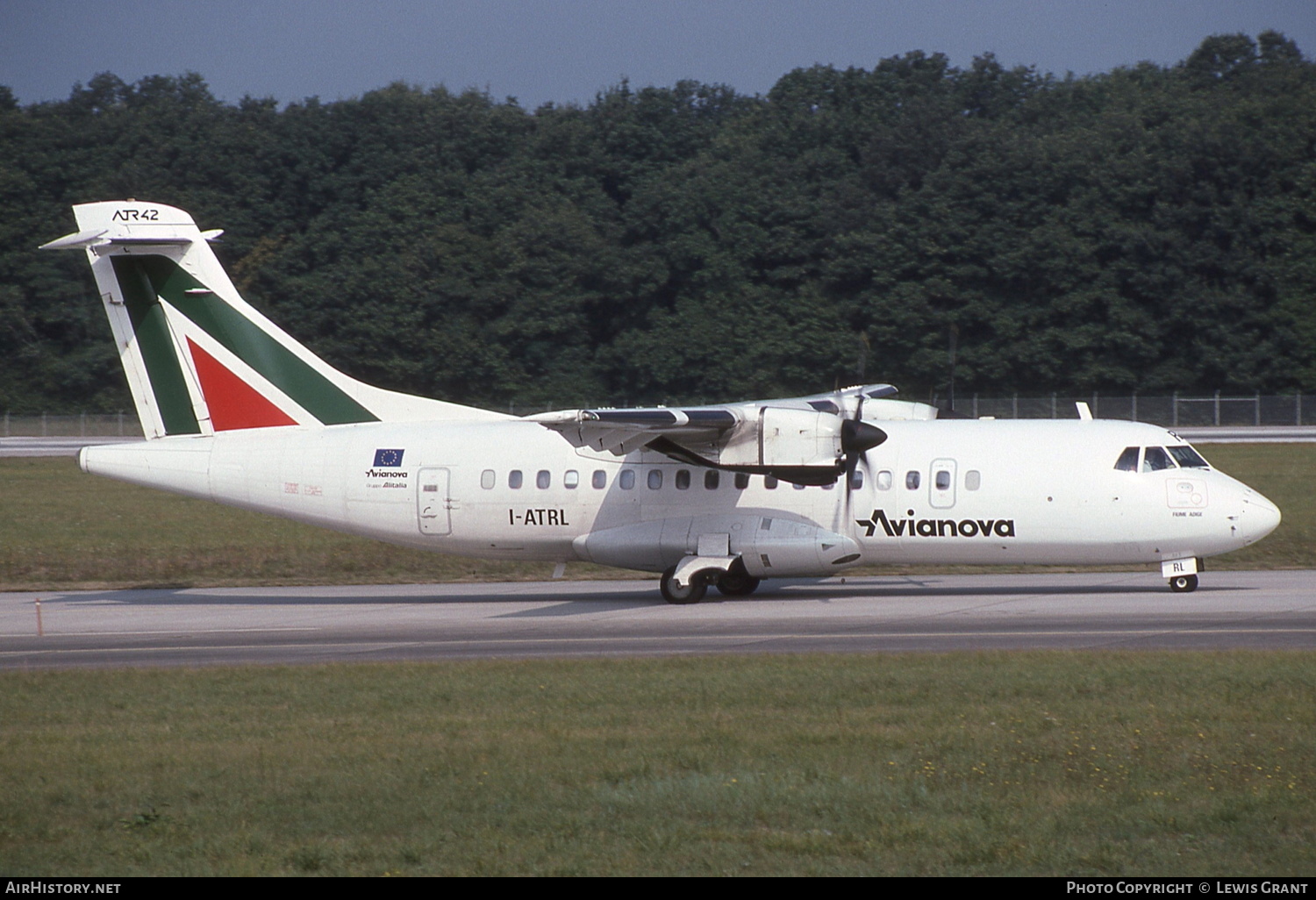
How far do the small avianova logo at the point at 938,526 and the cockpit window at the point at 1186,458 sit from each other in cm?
272

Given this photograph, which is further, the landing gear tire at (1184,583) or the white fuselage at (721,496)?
the landing gear tire at (1184,583)

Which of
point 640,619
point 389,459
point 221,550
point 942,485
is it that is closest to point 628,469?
point 640,619

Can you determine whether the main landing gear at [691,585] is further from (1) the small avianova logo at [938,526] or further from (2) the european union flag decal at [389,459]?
(2) the european union flag decal at [389,459]

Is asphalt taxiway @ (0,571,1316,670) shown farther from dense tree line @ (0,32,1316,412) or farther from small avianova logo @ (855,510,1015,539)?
dense tree line @ (0,32,1316,412)

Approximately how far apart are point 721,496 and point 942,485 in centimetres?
346

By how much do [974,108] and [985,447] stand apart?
62.3 meters

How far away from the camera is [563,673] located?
1435cm

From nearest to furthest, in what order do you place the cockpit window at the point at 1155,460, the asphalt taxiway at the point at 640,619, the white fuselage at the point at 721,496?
the asphalt taxiway at the point at 640,619 < the white fuselage at the point at 721,496 < the cockpit window at the point at 1155,460

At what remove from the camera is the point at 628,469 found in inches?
847

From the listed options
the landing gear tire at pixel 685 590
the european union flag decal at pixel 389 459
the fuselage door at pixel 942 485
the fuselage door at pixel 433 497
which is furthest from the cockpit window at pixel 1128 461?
the european union flag decal at pixel 389 459

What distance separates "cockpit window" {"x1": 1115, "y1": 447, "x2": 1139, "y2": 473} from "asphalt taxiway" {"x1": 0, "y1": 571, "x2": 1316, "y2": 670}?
1.95 meters

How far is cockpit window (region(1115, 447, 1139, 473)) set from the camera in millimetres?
20141

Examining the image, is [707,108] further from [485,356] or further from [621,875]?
[621,875]

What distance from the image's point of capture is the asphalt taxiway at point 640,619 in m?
16.3
